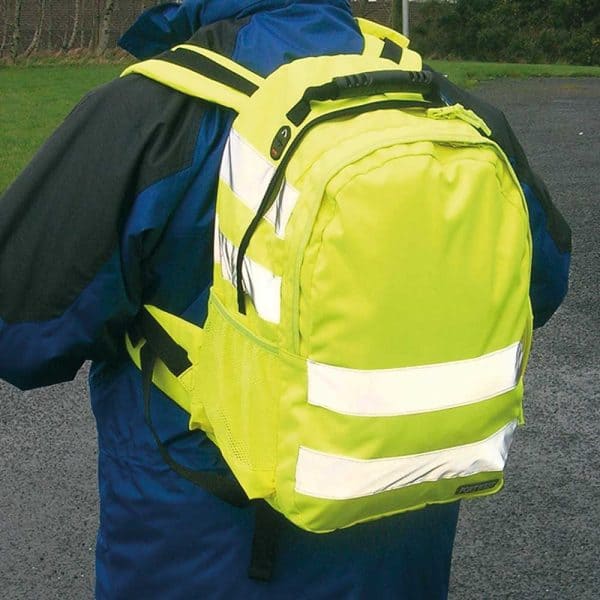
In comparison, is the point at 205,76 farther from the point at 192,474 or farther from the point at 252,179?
the point at 192,474

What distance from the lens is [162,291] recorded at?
173 cm

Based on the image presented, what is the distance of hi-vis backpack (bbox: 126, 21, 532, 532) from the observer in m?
1.44

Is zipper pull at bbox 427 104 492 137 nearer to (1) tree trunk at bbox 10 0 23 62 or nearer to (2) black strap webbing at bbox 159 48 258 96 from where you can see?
(2) black strap webbing at bbox 159 48 258 96

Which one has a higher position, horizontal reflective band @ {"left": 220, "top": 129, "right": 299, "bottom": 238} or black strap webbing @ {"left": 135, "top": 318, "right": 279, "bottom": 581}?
horizontal reflective band @ {"left": 220, "top": 129, "right": 299, "bottom": 238}

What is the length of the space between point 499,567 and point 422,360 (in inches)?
91.3

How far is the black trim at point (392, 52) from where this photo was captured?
179 centimetres

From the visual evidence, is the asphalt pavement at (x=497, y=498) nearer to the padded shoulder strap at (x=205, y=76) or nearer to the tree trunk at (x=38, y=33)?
the padded shoulder strap at (x=205, y=76)

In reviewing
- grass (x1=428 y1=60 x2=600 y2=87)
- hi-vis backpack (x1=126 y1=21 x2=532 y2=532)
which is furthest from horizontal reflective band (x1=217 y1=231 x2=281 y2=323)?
grass (x1=428 y1=60 x2=600 y2=87)

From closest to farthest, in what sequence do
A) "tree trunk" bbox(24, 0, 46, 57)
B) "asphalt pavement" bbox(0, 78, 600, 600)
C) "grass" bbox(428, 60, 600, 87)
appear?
1. "asphalt pavement" bbox(0, 78, 600, 600)
2. "grass" bbox(428, 60, 600, 87)
3. "tree trunk" bbox(24, 0, 46, 57)

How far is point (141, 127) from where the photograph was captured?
1.63 m

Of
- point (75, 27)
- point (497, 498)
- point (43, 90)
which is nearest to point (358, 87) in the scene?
point (497, 498)

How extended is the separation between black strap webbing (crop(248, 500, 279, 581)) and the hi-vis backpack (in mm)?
122

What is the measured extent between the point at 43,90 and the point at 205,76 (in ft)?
58.8

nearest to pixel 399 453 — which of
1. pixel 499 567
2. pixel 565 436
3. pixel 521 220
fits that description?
pixel 521 220
